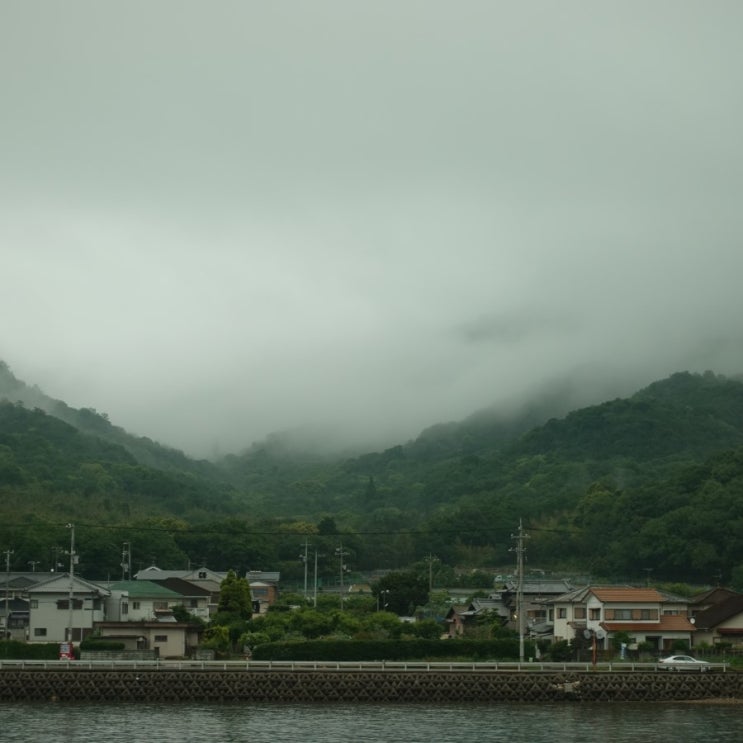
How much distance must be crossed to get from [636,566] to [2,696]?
7650cm

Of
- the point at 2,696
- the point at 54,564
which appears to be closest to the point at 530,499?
the point at 54,564

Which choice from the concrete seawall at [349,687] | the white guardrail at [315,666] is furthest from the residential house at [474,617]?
the concrete seawall at [349,687]

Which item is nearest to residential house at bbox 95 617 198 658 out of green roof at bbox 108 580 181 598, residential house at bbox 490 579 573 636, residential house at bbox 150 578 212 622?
green roof at bbox 108 580 181 598

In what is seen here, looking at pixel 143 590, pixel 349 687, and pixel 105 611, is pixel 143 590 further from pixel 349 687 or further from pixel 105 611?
pixel 349 687

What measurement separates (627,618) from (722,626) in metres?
5.90

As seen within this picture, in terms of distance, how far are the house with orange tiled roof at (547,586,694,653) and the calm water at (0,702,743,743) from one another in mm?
16212

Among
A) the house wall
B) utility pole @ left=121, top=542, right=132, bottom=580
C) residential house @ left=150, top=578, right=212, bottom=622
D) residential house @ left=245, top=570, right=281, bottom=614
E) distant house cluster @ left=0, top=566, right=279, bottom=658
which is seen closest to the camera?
distant house cluster @ left=0, top=566, right=279, bottom=658

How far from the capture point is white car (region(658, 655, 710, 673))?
5566cm

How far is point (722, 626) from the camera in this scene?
225 ft

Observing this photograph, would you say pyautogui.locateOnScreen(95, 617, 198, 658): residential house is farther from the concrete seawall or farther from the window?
the concrete seawall

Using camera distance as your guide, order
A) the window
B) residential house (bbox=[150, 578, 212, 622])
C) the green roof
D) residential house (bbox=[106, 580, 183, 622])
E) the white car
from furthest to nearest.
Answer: residential house (bbox=[150, 578, 212, 622]) → the green roof → residential house (bbox=[106, 580, 183, 622]) → the window → the white car

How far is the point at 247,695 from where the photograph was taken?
51.6 metres

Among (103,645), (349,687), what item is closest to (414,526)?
(103,645)

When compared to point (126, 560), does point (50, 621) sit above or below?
below
